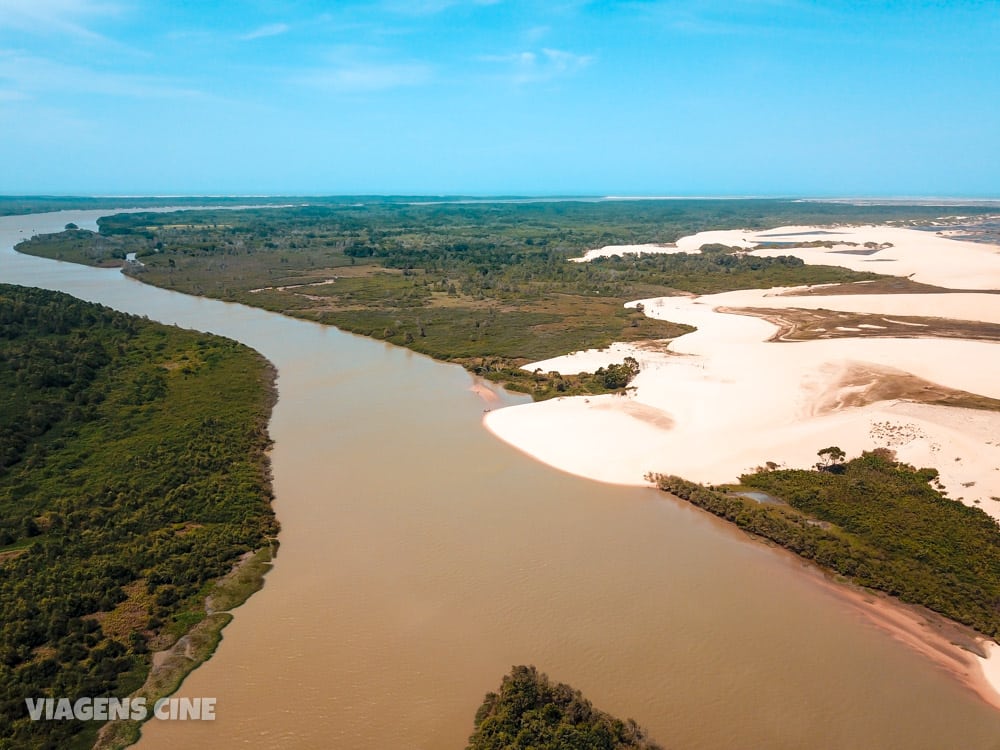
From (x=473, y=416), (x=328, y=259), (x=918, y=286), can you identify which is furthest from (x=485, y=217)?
(x=473, y=416)

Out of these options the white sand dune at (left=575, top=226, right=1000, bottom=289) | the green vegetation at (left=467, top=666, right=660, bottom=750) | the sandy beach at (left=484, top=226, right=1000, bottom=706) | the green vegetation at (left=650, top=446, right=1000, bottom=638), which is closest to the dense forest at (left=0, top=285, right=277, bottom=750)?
the green vegetation at (left=467, top=666, right=660, bottom=750)

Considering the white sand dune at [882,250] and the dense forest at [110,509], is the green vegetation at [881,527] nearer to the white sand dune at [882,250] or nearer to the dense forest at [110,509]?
the dense forest at [110,509]

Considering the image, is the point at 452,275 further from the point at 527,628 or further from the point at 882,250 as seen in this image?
the point at 882,250

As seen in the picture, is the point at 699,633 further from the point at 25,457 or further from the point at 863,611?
the point at 25,457

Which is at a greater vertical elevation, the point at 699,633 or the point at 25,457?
the point at 25,457

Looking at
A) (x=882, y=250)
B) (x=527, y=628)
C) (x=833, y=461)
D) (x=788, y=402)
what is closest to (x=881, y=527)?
(x=833, y=461)

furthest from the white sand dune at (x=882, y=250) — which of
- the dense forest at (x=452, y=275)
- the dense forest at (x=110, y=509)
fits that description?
the dense forest at (x=110, y=509)

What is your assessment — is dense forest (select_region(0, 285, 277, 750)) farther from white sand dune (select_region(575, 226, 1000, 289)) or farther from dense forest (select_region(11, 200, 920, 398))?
white sand dune (select_region(575, 226, 1000, 289))
